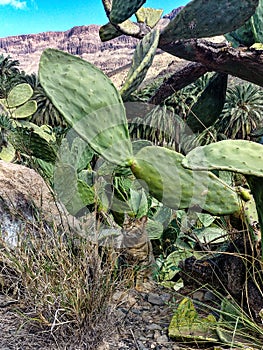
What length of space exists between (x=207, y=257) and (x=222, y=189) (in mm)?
339

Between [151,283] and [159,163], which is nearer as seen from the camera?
[159,163]

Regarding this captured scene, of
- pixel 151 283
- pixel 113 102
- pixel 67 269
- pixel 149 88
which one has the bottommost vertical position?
pixel 149 88

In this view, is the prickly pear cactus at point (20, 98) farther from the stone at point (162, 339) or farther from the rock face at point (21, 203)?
the stone at point (162, 339)

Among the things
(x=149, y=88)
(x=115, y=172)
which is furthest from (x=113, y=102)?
(x=149, y=88)

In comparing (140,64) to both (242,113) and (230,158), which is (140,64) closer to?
(230,158)

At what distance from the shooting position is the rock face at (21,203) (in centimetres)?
191

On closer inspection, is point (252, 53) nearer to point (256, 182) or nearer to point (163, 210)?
point (256, 182)

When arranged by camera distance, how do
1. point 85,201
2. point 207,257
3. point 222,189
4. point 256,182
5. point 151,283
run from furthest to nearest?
point 85,201 → point 151,283 → point 207,257 → point 222,189 → point 256,182

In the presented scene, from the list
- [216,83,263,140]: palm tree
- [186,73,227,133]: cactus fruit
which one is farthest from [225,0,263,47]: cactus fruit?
[216,83,263,140]: palm tree

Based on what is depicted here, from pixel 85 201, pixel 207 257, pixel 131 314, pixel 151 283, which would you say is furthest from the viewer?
pixel 85 201

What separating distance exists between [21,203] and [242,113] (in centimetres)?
1033

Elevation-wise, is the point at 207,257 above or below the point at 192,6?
below

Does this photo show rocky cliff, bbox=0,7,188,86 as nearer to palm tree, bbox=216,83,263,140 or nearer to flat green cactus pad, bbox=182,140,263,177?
palm tree, bbox=216,83,263,140

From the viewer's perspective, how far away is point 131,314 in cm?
155
